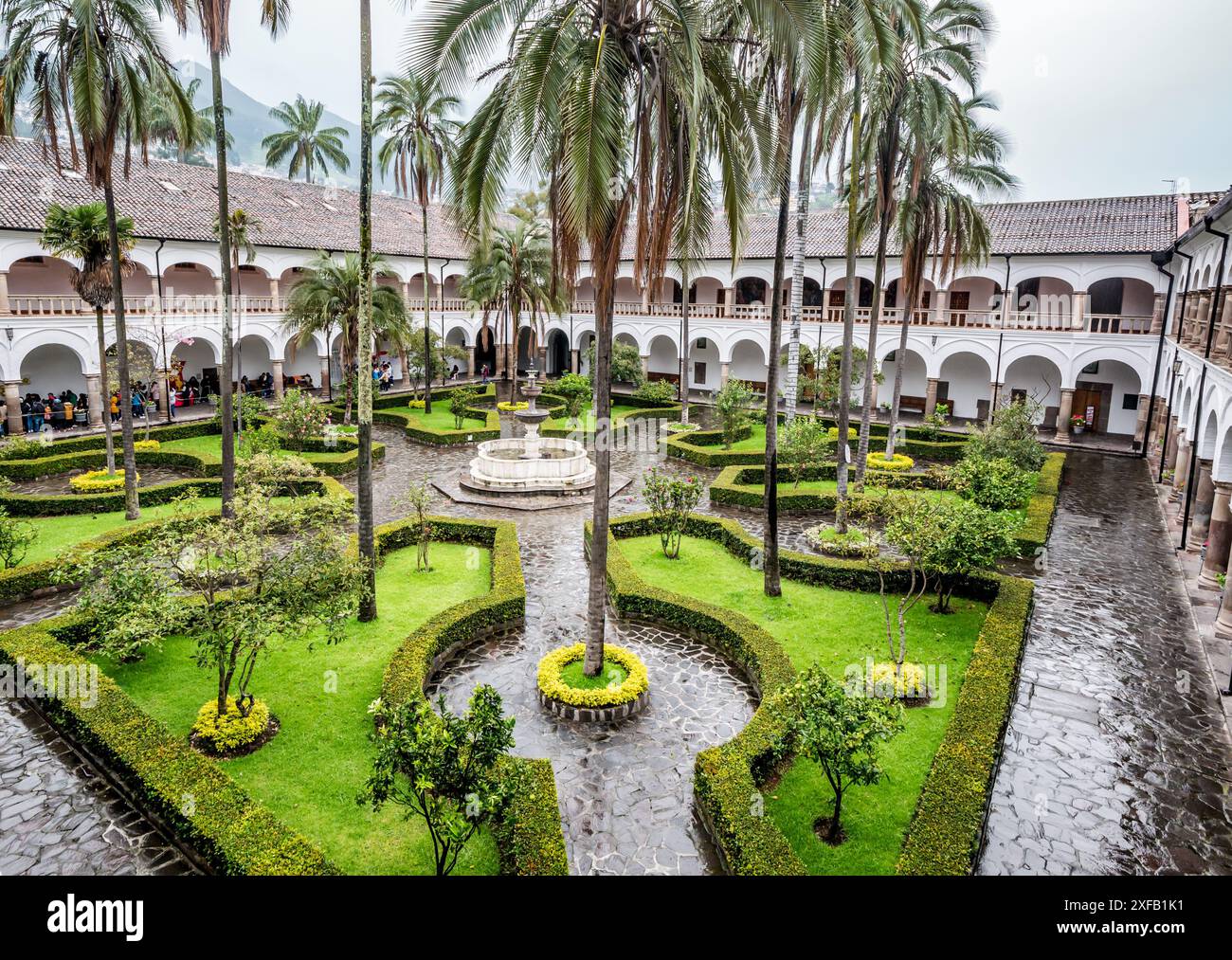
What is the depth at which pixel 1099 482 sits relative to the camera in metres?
23.0

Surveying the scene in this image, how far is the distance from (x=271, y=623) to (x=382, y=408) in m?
25.7

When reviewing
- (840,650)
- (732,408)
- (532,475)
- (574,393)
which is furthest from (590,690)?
(574,393)

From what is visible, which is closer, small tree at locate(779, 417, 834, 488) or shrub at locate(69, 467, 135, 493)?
shrub at locate(69, 467, 135, 493)

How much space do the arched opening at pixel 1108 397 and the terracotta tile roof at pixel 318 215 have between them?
15.6 ft

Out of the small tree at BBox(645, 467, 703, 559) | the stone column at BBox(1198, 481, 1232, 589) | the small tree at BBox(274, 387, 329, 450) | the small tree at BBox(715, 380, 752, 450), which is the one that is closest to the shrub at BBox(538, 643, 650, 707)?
the small tree at BBox(645, 467, 703, 559)

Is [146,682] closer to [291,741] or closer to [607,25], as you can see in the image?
[291,741]

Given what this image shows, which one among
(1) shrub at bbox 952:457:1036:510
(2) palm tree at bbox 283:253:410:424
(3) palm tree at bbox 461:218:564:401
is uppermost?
(3) palm tree at bbox 461:218:564:401

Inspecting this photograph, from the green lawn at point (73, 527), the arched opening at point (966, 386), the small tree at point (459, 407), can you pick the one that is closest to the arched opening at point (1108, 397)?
the arched opening at point (966, 386)

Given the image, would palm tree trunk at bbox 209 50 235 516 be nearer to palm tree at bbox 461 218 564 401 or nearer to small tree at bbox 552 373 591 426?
small tree at bbox 552 373 591 426

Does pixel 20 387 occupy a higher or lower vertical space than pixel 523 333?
lower

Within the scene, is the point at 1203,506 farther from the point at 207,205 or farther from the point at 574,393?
the point at 207,205

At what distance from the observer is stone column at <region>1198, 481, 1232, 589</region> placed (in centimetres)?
1423

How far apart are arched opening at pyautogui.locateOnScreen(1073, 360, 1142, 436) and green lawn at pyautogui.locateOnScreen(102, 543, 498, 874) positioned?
88.3 ft
